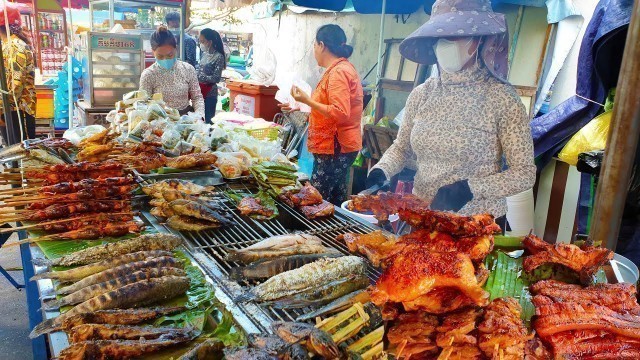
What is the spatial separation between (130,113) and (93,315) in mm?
5098

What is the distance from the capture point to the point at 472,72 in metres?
3.98

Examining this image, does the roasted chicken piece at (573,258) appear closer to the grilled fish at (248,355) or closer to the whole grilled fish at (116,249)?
the grilled fish at (248,355)

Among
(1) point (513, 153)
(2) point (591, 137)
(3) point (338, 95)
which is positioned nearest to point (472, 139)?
(1) point (513, 153)

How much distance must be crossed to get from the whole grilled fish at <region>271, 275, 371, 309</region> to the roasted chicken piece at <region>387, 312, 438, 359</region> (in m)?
0.46

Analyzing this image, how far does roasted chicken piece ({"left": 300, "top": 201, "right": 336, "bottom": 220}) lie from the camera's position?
160 inches

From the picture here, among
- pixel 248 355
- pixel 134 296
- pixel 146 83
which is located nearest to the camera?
pixel 248 355

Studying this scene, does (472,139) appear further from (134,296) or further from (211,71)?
(211,71)

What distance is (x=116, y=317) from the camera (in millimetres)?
2318

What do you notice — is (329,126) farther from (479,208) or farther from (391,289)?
(391,289)

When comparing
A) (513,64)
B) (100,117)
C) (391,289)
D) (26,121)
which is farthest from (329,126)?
(26,121)

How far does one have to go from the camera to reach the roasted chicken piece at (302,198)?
4266 millimetres

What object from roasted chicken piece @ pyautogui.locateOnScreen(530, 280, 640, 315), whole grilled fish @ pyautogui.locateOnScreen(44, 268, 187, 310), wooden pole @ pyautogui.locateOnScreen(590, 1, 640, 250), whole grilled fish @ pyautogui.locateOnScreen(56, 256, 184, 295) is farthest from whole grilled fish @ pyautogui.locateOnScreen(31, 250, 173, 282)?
wooden pole @ pyautogui.locateOnScreen(590, 1, 640, 250)

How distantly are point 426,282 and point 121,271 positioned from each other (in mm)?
1782

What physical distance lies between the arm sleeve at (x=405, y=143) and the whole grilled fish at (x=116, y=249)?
2053mm
